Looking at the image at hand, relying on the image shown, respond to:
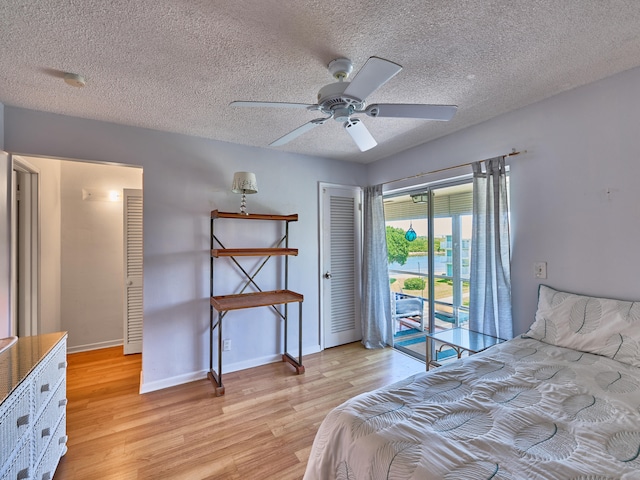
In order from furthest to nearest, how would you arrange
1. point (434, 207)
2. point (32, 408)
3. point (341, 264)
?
point (341, 264)
point (434, 207)
point (32, 408)

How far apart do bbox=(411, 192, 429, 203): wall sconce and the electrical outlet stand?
1.36 metres

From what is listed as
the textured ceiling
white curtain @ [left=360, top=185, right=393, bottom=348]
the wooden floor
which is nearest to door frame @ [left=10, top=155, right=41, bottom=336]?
the wooden floor

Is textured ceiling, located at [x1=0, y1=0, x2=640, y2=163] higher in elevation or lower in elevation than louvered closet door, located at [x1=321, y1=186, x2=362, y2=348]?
higher

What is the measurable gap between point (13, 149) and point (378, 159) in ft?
11.9

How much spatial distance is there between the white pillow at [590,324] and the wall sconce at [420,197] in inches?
61.2

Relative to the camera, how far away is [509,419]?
117cm

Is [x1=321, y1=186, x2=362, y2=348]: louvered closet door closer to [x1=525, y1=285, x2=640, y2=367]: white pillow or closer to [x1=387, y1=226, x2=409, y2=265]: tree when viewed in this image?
[x1=387, y1=226, x2=409, y2=265]: tree

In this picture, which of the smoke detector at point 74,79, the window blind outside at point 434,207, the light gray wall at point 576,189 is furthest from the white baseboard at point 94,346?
the light gray wall at point 576,189

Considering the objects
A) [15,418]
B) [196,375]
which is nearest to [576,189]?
[15,418]

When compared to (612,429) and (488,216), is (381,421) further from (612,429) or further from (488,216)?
(488,216)

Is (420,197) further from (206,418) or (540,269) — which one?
(206,418)

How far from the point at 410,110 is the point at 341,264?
8.41 ft

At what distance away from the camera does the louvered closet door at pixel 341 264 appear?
3.81m

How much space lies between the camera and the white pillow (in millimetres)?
1668
